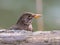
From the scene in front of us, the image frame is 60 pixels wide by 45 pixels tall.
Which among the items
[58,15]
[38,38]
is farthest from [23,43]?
[58,15]

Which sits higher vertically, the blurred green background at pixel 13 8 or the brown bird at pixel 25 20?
the brown bird at pixel 25 20

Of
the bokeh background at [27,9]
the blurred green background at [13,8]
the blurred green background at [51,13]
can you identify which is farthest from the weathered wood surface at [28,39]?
the blurred green background at [13,8]

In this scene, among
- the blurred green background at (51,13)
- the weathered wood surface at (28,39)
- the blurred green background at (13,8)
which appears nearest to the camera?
the weathered wood surface at (28,39)

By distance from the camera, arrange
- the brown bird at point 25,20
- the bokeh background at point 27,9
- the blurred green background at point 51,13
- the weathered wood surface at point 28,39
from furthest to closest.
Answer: the bokeh background at point 27,9 < the blurred green background at point 51,13 < the brown bird at point 25,20 < the weathered wood surface at point 28,39

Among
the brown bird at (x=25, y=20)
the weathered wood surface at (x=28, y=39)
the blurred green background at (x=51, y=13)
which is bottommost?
the blurred green background at (x=51, y=13)

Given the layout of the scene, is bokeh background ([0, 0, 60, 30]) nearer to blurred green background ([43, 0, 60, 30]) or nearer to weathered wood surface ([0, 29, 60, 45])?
blurred green background ([43, 0, 60, 30])

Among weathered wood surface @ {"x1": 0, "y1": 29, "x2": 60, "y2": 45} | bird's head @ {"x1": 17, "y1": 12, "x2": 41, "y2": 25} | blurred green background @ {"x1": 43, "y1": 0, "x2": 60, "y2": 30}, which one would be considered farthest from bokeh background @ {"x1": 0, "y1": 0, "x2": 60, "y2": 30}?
weathered wood surface @ {"x1": 0, "y1": 29, "x2": 60, "y2": 45}

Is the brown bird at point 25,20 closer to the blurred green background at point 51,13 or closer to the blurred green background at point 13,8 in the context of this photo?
the blurred green background at point 51,13

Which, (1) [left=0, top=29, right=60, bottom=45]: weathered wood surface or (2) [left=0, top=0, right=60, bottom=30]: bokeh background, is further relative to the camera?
(2) [left=0, top=0, right=60, bottom=30]: bokeh background

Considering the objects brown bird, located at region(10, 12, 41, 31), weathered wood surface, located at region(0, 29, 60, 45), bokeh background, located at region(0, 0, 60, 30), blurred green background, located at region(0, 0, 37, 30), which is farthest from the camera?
blurred green background, located at region(0, 0, 37, 30)

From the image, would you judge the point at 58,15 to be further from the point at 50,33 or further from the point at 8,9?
the point at 50,33

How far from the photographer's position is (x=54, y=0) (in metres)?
7.10

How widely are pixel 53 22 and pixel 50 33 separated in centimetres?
334

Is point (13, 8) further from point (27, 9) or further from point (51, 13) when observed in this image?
point (51, 13)
